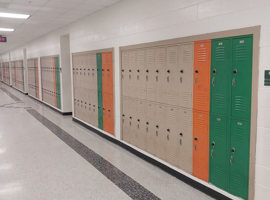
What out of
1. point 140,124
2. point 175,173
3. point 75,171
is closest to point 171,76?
point 140,124

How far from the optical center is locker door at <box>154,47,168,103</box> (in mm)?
3830

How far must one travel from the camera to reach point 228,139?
290 cm

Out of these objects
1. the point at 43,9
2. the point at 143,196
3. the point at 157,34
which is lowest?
the point at 143,196

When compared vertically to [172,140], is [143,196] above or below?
below

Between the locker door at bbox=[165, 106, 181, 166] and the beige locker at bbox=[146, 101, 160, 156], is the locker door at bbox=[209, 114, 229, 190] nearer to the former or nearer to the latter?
the locker door at bbox=[165, 106, 181, 166]

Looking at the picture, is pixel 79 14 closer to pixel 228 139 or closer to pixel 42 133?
pixel 42 133

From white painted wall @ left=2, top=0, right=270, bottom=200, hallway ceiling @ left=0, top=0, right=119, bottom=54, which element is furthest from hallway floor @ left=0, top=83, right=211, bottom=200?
hallway ceiling @ left=0, top=0, right=119, bottom=54

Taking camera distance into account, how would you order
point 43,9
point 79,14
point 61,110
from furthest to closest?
point 61,110 → point 79,14 → point 43,9

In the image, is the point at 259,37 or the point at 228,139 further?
the point at 228,139

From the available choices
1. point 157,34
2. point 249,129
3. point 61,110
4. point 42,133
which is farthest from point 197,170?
point 61,110

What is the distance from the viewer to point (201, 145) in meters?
3.26

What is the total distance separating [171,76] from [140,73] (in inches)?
33.8

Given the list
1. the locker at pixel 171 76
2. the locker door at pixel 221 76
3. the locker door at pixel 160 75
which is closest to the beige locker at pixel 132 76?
the locker door at pixel 160 75

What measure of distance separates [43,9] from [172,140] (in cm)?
418
